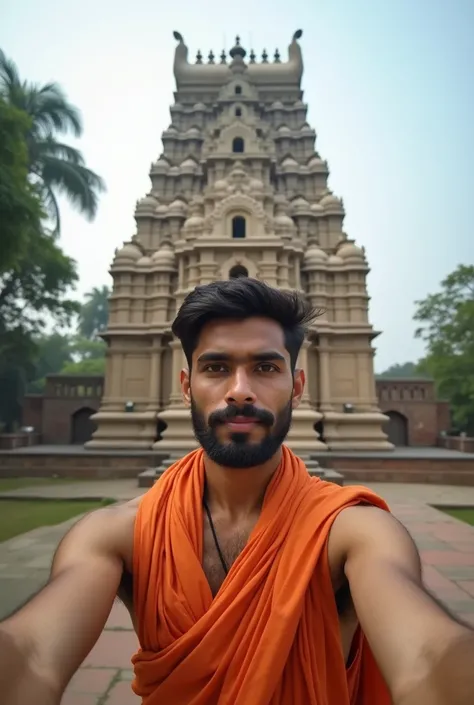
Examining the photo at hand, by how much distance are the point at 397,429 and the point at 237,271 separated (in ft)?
A: 35.7

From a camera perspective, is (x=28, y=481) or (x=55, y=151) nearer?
(x=28, y=481)

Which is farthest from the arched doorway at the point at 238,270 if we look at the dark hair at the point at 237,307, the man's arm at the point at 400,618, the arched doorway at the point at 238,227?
the man's arm at the point at 400,618

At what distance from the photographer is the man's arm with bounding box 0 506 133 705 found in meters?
1.13

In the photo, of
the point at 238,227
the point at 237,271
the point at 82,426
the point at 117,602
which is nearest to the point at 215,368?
the point at 117,602

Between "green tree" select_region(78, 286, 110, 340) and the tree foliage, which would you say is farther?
"green tree" select_region(78, 286, 110, 340)

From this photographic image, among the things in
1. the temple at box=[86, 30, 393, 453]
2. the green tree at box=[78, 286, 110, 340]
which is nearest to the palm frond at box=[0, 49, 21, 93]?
the temple at box=[86, 30, 393, 453]

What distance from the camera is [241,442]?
5.38 ft

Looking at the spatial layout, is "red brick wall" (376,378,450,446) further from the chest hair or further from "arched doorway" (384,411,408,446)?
the chest hair

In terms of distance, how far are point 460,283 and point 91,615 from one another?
2495cm

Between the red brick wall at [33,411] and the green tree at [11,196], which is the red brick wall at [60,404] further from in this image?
the green tree at [11,196]

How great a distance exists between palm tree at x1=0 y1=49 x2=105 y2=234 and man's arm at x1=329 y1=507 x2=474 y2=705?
23.7 metres

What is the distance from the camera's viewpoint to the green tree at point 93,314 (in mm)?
53531

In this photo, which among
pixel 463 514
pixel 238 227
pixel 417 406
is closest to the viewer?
pixel 463 514

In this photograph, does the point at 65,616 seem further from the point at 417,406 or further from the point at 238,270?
the point at 417,406
